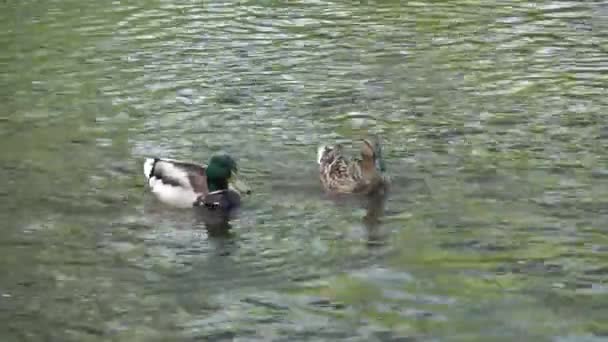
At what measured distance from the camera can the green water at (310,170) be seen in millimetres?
10750

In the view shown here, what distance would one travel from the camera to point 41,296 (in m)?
11.3

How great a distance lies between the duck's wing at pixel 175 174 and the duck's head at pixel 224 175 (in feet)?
0.48

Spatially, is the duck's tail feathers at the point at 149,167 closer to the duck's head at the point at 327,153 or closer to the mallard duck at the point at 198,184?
the mallard duck at the point at 198,184

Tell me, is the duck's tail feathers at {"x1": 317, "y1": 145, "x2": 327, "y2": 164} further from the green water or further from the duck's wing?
the duck's wing

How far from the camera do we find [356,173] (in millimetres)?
14023

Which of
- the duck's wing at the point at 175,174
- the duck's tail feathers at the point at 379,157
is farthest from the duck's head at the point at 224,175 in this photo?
the duck's tail feathers at the point at 379,157

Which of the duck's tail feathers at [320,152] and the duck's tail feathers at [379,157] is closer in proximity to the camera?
the duck's tail feathers at [379,157]

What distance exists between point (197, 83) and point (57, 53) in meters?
3.25

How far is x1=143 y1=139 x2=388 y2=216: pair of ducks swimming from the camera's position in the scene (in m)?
13.8

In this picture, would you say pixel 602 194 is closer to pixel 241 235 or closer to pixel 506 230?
pixel 506 230

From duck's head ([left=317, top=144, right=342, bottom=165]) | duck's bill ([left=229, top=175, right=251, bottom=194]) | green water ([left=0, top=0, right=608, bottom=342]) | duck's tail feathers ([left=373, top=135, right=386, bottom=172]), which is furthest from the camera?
duck's head ([left=317, top=144, right=342, bottom=165])

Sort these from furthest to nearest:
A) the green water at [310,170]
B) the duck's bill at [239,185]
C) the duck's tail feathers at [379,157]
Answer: the duck's tail feathers at [379,157] < the duck's bill at [239,185] < the green water at [310,170]

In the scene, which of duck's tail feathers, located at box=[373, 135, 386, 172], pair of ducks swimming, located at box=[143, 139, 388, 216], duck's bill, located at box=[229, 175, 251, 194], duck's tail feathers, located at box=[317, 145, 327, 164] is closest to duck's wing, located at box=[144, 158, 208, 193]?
pair of ducks swimming, located at box=[143, 139, 388, 216]

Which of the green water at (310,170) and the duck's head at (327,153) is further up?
the duck's head at (327,153)
